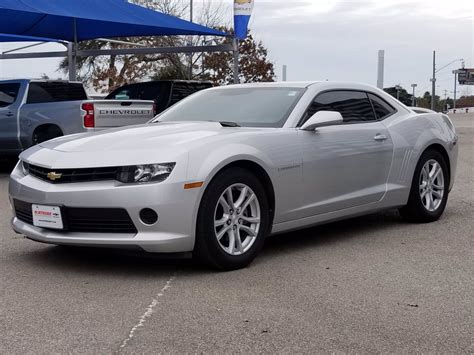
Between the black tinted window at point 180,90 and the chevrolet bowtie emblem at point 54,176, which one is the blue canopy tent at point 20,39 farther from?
the chevrolet bowtie emblem at point 54,176

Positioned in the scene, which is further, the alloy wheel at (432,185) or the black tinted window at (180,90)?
the black tinted window at (180,90)

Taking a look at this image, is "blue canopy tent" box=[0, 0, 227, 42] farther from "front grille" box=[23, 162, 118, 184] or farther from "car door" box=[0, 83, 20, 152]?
"front grille" box=[23, 162, 118, 184]

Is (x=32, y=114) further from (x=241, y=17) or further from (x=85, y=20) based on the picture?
(x=241, y=17)

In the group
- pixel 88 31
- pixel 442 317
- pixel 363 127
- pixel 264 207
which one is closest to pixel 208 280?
pixel 264 207

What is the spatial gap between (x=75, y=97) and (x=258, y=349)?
32.1 feet

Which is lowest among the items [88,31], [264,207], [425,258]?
[425,258]

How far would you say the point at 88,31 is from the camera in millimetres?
17875

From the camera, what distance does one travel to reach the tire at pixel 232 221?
185 inches

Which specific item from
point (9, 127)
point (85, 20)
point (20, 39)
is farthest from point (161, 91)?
point (20, 39)

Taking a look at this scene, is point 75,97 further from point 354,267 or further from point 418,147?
point 354,267

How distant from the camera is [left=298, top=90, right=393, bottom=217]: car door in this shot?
554 centimetres

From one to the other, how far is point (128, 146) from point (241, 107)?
1420 mm

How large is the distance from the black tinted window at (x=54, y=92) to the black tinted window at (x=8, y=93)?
0.26 m

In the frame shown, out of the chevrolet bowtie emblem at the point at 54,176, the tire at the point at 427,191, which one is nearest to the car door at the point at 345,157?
the tire at the point at 427,191
